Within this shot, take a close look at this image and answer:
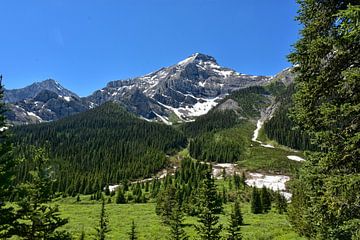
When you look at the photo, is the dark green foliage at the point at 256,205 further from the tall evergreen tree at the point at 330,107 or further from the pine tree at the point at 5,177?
the pine tree at the point at 5,177

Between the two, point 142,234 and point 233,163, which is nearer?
point 142,234

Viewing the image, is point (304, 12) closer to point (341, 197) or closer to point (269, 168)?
point (341, 197)

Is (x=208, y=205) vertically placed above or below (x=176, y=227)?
above

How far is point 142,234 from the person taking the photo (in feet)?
197

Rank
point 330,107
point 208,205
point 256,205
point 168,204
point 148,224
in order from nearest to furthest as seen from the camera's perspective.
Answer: point 330,107, point 208,205, point 148,224, point 168,204, point 256,205

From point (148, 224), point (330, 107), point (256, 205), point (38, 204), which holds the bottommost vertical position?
point (148, 224)

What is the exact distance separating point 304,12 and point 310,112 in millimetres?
4488

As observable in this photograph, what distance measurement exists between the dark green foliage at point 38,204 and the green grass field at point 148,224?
34.3 metres

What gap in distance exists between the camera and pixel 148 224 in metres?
70.3

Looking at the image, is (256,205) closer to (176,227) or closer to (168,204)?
(168,204)

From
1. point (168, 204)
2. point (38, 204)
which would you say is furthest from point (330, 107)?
point (168, 204)

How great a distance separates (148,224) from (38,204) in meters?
53.6

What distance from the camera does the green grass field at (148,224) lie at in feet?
188

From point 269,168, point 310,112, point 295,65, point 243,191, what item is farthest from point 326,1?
point 269,168
